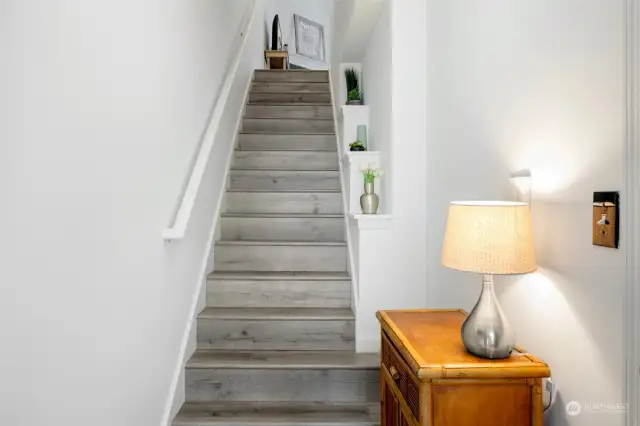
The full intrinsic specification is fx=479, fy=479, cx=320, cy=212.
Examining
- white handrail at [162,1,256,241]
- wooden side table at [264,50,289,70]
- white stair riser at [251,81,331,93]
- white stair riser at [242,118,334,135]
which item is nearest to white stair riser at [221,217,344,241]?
white handrail at [162,1,256,241]

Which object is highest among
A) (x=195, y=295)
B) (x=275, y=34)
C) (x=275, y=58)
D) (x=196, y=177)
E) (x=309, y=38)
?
(x=309, y=38)

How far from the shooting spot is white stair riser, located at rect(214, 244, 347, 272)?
315 centimetres

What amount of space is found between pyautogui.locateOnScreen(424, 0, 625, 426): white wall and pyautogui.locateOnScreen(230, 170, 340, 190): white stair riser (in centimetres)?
187

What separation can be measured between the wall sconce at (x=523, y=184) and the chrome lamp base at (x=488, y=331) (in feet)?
0.90

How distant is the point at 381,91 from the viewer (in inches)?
117

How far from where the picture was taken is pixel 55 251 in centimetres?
121

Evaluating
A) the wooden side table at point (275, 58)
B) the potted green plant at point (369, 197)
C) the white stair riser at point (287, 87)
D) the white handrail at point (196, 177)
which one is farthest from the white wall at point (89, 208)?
the wooden side table at point (275, 58)

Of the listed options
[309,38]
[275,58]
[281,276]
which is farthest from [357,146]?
[309,38]

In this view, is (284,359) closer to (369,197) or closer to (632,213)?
(369,197)

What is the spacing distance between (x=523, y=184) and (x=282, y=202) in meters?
2.34

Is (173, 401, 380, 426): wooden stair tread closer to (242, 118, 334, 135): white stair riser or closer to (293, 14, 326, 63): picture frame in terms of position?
(242, 118, 334, 135): white stair riser

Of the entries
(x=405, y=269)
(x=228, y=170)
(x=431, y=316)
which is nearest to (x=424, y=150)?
(x=405, y=269)

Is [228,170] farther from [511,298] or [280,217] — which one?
[511,298]

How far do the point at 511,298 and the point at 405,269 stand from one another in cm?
101
